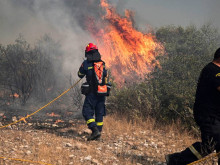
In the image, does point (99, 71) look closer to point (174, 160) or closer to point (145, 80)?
point (174, 160)

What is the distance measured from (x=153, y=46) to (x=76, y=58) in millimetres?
3953

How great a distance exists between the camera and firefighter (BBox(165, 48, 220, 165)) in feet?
8.19

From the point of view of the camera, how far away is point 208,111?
8.48 feet

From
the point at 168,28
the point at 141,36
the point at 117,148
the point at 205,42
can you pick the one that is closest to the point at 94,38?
the point at 141,36

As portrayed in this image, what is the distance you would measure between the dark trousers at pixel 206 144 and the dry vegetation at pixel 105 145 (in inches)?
33.5

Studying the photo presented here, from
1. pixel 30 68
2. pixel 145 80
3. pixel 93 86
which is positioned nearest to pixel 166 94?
pixel 145 80

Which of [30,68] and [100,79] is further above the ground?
[30,68]

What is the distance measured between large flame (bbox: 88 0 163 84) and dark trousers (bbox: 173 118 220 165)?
6263 millimetres

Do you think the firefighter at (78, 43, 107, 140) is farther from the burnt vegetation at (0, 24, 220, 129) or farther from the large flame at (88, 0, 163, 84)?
the large flame at (88, 0, 163, 84)

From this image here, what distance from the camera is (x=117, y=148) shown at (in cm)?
406

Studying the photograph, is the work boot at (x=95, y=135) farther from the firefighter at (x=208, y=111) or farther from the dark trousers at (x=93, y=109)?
the firefighter at (x=208, y=111)

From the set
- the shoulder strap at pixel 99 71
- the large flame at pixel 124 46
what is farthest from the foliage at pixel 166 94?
the shoulder strap at pixel 99 71

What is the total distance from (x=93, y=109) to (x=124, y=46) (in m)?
5.57

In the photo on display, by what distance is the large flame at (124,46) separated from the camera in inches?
379
